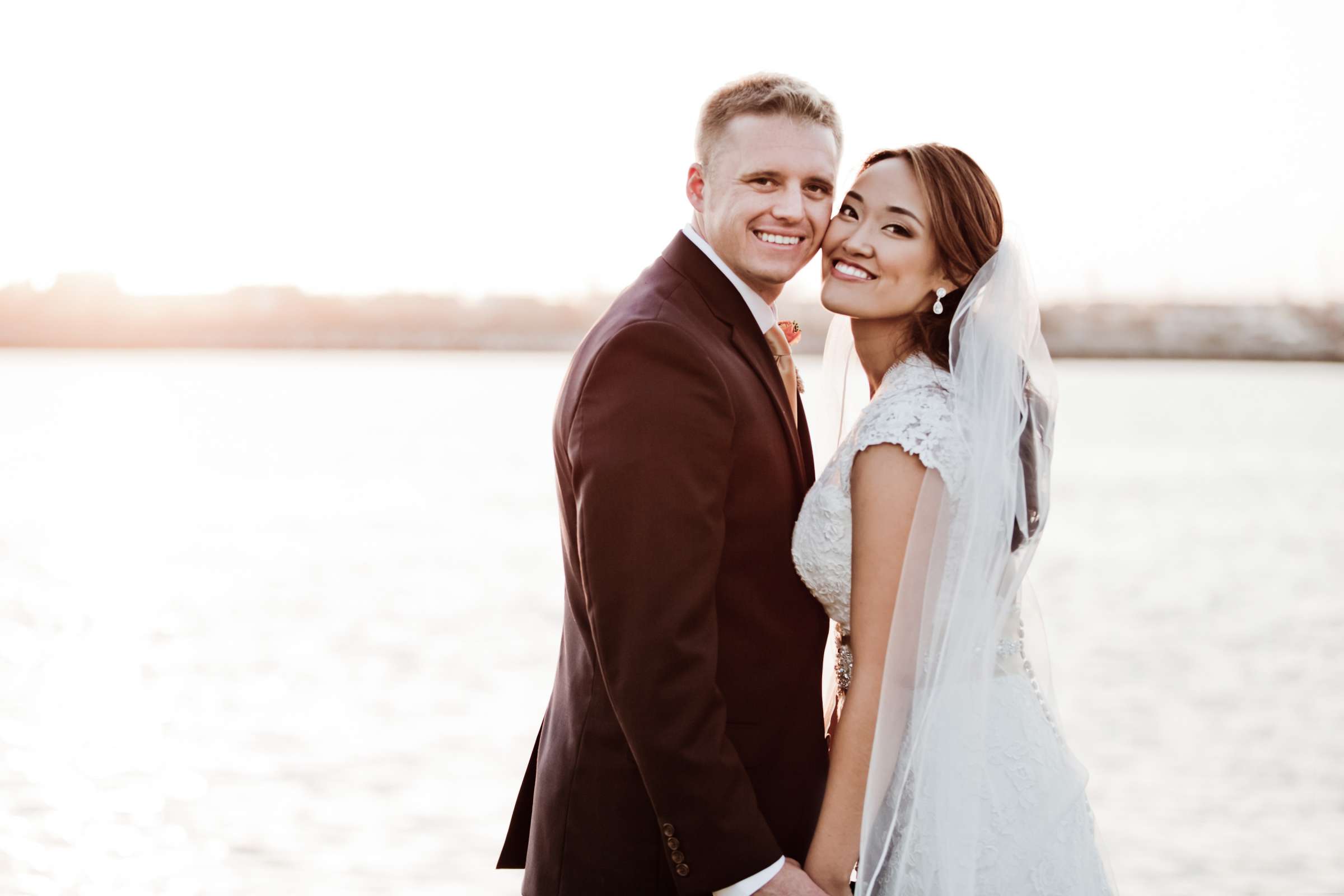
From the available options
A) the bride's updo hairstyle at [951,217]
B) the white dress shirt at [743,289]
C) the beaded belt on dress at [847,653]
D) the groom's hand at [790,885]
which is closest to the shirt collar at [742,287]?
the white dress shirt at [743,289]

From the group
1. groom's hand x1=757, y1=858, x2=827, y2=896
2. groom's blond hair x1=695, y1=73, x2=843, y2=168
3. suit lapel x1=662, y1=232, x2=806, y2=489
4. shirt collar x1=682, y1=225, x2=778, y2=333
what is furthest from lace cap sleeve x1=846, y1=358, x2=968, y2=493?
groom's hand x1=757, y1=858, x2=827, y2=896

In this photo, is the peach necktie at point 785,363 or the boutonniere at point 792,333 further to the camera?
the boutonniere at point 792,333

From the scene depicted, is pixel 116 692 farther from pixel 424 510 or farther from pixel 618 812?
pixel 424 510

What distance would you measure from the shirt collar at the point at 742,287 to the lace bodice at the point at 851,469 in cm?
22

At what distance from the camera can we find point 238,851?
5.40m

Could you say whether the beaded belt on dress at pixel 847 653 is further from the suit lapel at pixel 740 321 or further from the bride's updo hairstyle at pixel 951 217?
the bride's updo hairstyle at pixel 951 217

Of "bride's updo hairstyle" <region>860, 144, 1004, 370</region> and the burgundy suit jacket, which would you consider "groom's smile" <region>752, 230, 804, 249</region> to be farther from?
"bride's updo hairstyle" <region>860, 144, 1004, 370</region>

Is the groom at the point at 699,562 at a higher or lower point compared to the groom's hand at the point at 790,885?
higher

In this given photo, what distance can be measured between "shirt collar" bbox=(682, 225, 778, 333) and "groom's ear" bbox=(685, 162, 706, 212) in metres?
0.04

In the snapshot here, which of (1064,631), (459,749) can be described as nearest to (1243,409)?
(1064,631)

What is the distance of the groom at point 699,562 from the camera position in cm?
190

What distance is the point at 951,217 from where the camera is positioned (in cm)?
225

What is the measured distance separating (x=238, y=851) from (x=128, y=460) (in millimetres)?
25121

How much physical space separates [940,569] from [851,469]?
0.21m
